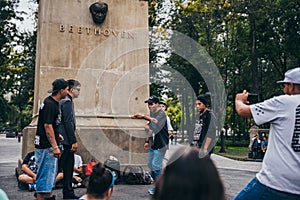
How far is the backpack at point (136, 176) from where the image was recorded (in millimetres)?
8125

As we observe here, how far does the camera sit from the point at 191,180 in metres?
1.16

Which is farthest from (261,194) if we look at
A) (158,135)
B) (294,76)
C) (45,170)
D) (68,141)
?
(158,135)

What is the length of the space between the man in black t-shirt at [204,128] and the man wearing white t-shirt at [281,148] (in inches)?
107

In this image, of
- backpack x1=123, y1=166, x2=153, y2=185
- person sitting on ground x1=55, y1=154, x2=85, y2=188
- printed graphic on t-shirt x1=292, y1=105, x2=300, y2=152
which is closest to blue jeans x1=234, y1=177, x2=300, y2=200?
printed graphic on t-shirt x1=292, y1=105, x2=300, y2=152

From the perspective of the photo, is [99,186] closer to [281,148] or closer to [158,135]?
[281,148]

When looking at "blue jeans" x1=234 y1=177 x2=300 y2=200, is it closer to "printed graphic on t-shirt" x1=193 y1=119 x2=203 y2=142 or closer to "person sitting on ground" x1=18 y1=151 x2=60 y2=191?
"printed graphic on t-shirt" x1=193 y1=119 x2=203 y2=142

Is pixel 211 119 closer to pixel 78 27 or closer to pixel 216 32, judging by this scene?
pixel 78 27

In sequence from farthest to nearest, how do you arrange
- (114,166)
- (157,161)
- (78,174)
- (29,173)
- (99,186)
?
1. (114,166)
2. (78,174)
3. (157,161)
4. (29,173)
5. (99,186)

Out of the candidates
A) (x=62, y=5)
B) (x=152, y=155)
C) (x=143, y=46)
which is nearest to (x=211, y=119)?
(x=152, y=155)

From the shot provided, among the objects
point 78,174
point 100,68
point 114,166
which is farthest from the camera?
point 100,68

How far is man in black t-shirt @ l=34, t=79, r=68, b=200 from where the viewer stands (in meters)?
5.20

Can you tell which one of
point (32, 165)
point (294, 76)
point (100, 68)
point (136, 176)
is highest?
point (100, 68)

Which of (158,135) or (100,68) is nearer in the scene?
(158,135)

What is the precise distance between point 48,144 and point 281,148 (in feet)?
10.9
